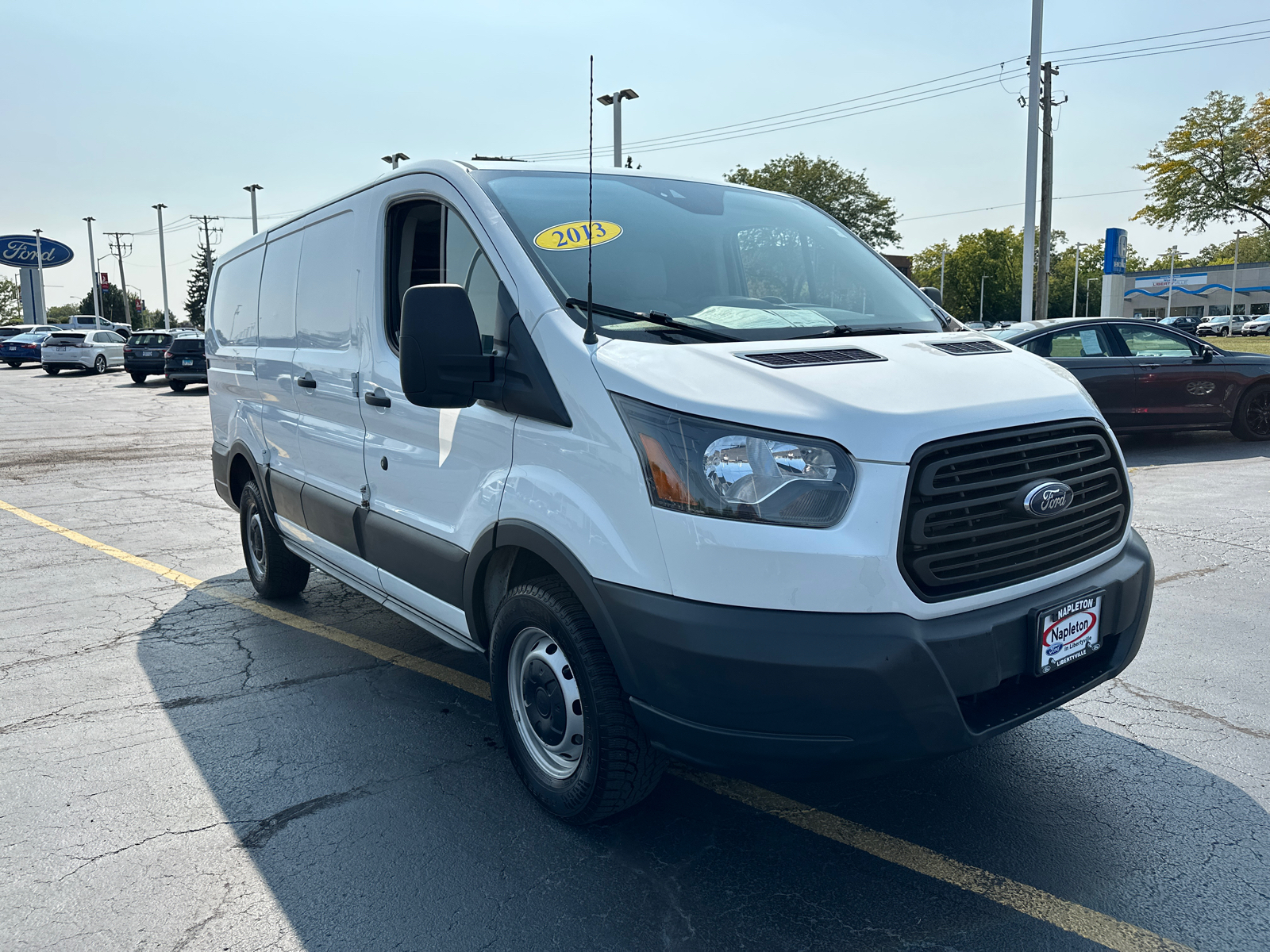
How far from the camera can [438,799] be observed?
3.18m

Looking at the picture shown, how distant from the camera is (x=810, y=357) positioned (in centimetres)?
271

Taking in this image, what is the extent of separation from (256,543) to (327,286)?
2162 millimetres

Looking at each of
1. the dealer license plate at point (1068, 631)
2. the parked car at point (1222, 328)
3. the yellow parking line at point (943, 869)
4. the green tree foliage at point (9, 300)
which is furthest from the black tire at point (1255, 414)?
the green tree foliage at point (9, 300)

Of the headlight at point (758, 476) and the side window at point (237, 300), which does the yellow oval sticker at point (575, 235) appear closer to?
the headlight at point (758, 476)

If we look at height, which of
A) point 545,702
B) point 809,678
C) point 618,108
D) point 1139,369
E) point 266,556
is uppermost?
point 618,108

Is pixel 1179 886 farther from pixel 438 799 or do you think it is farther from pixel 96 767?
pixel 96 767

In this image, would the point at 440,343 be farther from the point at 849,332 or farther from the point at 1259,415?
the point at 1259,415

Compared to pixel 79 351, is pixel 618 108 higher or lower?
higher

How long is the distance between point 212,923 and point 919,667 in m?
1.98

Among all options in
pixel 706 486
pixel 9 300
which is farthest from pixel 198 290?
pixel 706 486

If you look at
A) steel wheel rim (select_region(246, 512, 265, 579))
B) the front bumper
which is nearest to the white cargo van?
the front bumper

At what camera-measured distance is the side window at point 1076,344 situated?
10391 mm

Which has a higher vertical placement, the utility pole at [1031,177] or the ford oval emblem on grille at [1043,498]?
the utility pole at [1031,177]

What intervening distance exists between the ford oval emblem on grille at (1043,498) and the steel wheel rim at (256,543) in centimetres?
444
